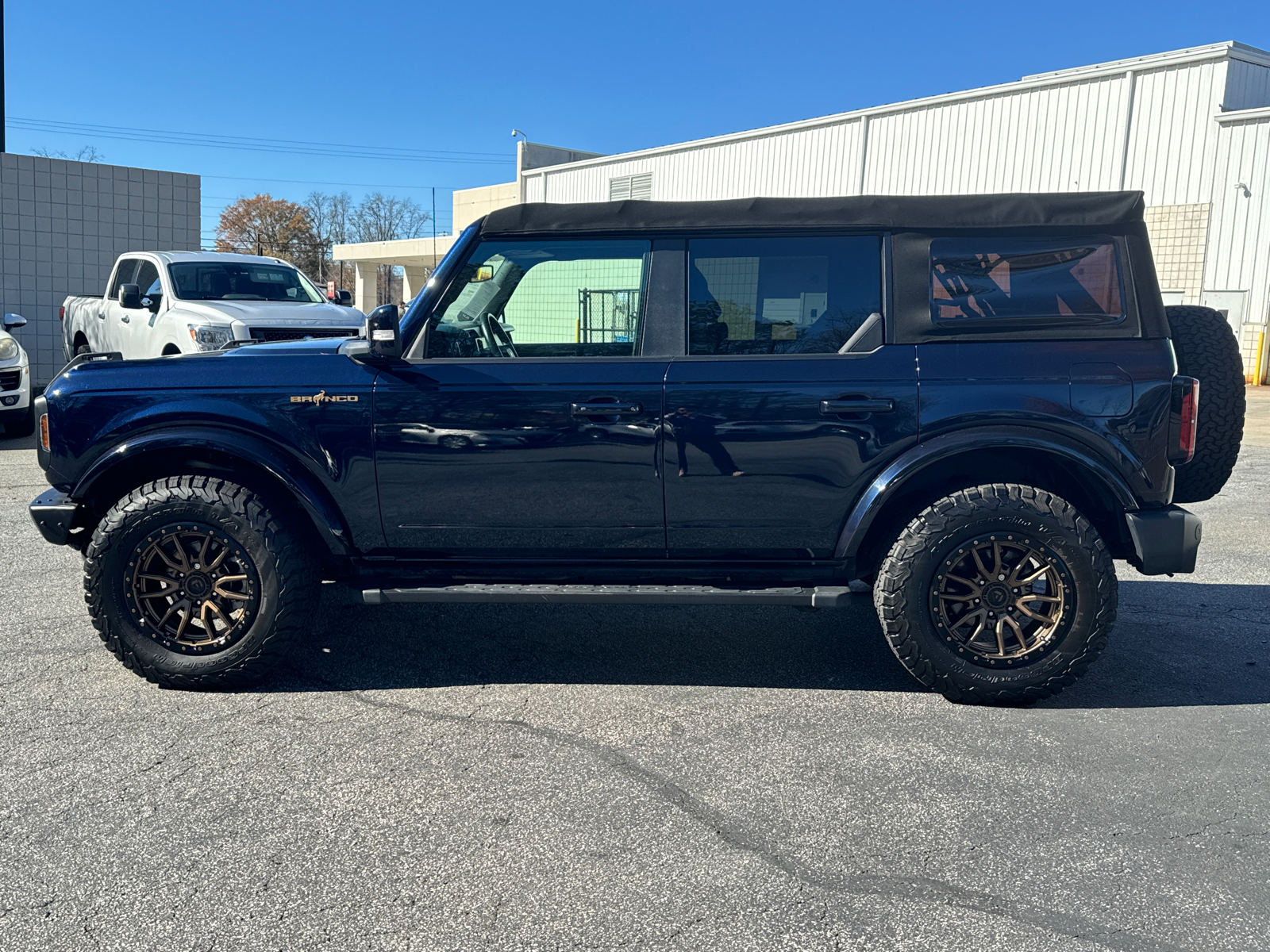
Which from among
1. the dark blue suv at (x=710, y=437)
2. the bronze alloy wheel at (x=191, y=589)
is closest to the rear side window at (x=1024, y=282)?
the dark blue suv at (x=710, y=437)

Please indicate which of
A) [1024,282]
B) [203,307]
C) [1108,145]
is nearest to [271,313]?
[203,307]

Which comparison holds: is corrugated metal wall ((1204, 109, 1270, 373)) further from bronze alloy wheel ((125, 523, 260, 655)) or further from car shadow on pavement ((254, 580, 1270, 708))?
bronze alloy wheel ((125, 523, 260, 655))

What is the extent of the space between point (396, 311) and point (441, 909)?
233 cm

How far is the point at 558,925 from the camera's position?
2.59 metres

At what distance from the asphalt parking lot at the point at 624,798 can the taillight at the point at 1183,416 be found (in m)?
1.03

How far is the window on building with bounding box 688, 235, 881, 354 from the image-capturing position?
4.16 metres

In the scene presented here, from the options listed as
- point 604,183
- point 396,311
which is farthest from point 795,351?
point 604,183

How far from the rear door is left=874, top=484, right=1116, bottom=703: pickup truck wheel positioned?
0.32 meters

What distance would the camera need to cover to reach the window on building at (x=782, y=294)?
4156 millimetres

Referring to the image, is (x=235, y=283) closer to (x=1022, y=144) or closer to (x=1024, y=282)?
(x=1024, y=282)

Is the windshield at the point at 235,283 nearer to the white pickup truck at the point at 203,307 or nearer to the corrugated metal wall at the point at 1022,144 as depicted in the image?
the white pickup truck at the point at 203,307

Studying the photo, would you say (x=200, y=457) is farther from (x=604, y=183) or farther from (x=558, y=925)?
(x=604, y=183)

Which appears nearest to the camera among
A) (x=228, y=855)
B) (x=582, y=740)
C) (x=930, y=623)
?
(x=228, y=855)

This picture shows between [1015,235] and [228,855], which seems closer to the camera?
[228,855]
